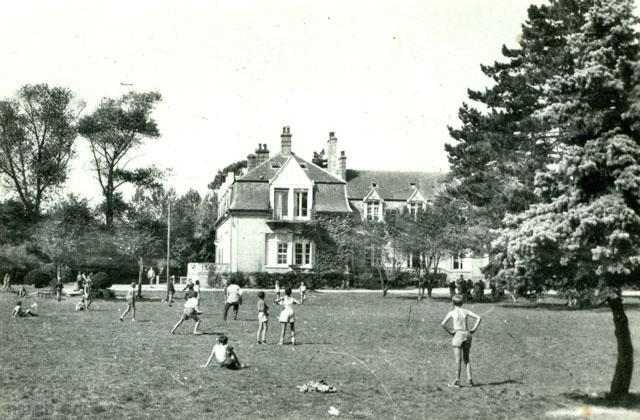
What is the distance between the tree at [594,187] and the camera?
10469 mm

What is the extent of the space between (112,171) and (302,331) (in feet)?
131

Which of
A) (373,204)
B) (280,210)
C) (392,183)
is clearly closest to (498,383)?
(280,210)

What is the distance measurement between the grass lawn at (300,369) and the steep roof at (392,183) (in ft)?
98.3

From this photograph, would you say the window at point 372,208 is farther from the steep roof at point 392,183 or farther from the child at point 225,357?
the child at point 225,357

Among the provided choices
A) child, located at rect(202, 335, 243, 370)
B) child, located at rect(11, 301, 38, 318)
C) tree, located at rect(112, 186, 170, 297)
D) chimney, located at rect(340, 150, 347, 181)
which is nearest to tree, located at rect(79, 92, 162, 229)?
tree, located at rect(112, 186, 170, 297)

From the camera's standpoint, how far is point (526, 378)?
13.5m

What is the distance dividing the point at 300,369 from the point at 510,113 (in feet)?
77.6

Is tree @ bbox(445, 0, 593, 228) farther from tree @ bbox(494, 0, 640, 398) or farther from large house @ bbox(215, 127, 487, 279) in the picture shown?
tree @ bbox(494, 0, 640, 398)

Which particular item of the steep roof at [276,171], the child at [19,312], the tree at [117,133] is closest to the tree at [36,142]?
the tree at [117,133]

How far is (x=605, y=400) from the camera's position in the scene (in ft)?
37.1

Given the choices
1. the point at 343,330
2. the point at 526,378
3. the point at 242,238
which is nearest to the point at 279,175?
the point at 242,238

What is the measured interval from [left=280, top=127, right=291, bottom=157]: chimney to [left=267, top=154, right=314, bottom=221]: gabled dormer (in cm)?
339

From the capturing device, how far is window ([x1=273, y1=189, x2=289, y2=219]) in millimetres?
49562

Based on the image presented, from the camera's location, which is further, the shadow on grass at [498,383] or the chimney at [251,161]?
the chimney at [251,161]
